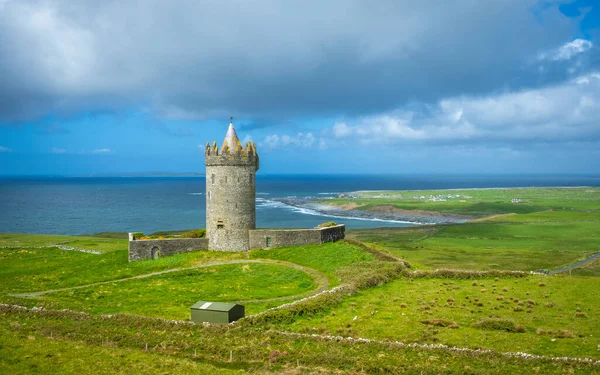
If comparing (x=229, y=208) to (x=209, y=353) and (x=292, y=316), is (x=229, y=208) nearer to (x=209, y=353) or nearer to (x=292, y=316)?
(x=292, y=316)

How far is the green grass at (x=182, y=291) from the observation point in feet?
87.8

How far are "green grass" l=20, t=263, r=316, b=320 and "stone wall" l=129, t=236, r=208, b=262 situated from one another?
513 centimetres

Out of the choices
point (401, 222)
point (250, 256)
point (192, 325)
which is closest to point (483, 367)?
point (192, 325)

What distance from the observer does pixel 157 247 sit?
40.0m

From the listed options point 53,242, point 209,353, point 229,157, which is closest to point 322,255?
point 229,157

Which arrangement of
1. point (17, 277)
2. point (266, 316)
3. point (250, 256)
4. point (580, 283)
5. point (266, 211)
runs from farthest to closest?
point (266, 211), point (250, 256), point (17, 277), point (580, 283), point (266, 316)

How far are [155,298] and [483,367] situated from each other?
20.1 m

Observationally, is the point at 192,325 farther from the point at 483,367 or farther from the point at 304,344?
the point at 483,367

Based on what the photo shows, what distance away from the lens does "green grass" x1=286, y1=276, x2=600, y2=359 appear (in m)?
20.7

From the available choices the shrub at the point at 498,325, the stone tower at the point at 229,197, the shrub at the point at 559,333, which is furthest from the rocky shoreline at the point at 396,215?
the shrub at the point at 559,333

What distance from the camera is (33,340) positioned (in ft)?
67.7

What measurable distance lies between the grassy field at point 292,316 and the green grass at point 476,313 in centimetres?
7

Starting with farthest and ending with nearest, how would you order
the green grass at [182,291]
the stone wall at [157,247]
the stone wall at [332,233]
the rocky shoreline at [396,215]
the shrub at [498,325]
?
the rocky shoreline at [396,215], the stone wall at [332,233], the stone wall at [157,247], the green grass at [182,291], the shrub at [498,325]

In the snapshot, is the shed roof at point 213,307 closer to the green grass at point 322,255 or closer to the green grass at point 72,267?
the green grass at point 322,255
